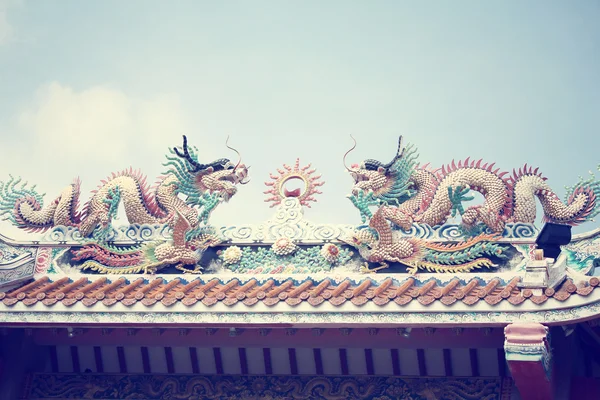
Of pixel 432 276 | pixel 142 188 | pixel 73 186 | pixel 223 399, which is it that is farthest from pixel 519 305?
pixel 73 186

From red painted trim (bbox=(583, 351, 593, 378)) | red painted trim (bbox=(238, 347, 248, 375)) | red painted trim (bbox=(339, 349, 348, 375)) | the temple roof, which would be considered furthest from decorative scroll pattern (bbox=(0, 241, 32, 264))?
red painted trim (bbox=(583, 351, 593, 378))

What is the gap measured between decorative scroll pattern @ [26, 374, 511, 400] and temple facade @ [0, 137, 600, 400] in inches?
0.7

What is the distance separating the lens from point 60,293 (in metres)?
10.7

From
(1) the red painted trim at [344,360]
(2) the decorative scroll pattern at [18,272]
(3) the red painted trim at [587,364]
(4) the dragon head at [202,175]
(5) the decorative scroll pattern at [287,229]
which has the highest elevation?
(4) the dragon head at [202,175]

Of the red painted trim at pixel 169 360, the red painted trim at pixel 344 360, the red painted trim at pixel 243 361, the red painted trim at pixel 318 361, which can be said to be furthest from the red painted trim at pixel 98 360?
the red painted trim at pixel 344 360

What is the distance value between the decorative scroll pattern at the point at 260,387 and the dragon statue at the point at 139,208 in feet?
4.76

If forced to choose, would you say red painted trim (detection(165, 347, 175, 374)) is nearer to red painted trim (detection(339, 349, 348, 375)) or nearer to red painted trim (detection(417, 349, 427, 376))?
red painted trim (detection(339, 349, 348, 375))

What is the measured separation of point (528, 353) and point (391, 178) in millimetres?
3688

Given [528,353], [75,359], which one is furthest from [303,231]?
[528,353]

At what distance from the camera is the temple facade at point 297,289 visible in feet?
32.7

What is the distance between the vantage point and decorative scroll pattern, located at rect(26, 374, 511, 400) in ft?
35.5

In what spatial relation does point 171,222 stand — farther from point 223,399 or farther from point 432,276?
point 432,276

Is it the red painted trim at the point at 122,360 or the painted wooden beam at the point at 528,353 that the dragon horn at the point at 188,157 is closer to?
the red painted trim at the point at 122,360

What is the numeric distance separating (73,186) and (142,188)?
96 centimetres
